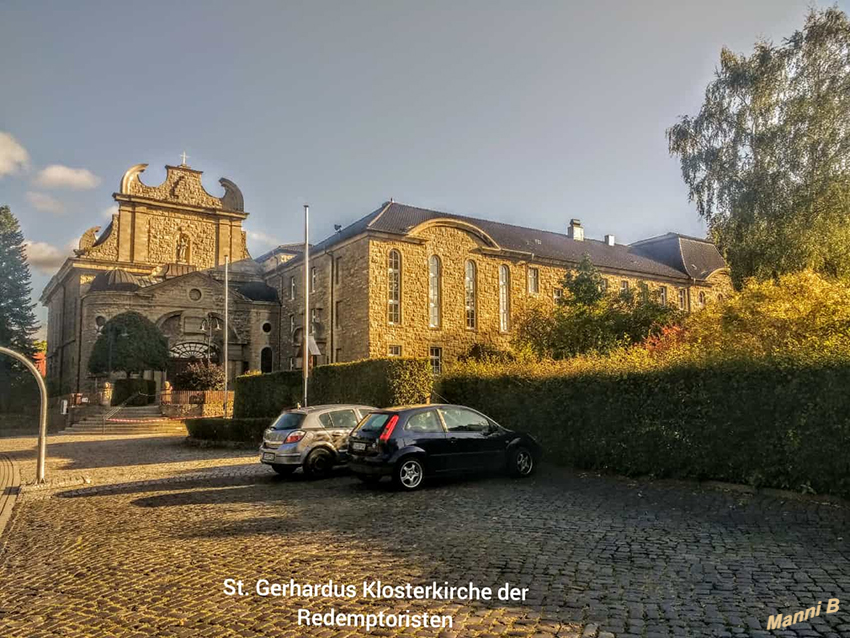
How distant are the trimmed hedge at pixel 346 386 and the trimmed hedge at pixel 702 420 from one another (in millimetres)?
4399

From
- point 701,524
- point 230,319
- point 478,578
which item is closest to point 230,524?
point 478,578

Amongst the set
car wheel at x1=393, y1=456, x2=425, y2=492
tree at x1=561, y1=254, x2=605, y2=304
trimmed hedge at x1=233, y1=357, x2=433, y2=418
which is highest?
tree at x1=561, y1=254, x2=605, y2=304

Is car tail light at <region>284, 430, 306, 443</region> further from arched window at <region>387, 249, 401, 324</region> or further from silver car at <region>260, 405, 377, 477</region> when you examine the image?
arched window at <region>387, 249, 401, 324</region>

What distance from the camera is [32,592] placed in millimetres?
6066

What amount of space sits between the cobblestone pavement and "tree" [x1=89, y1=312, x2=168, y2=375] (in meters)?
29.3

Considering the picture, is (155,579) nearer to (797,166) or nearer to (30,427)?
(797,166)

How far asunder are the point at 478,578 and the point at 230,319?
1612 inches

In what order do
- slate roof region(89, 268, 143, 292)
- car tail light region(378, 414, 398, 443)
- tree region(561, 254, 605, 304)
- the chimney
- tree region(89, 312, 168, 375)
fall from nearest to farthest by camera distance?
car tail light region(378, 414, 398, 443) → tree region(561, 254, 605, 304) → tree region(89, 312, 168, 375) → slate roof region(89, 268, 143, 292) → the chimney

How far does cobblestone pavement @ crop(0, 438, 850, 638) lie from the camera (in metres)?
5.08

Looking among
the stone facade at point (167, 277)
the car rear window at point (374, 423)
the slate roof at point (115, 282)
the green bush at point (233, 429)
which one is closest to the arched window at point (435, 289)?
the stone facade at point (167, 277)

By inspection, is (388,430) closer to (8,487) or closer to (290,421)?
(290,421)

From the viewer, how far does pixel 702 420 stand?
10859 millimetres

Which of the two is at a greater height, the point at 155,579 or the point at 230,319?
the point at 230,319

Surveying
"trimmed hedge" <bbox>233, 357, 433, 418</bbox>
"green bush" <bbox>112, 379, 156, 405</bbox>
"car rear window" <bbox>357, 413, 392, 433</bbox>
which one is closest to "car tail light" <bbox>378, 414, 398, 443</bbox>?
"car rear window" <bbox>357, 413, 392, 433</bbox>
